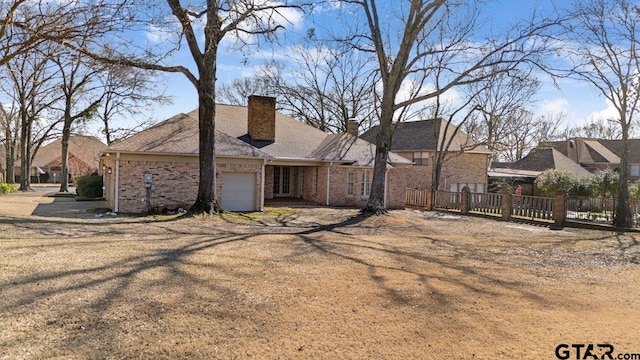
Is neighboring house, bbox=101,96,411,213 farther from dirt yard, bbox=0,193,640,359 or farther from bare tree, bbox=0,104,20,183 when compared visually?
bare tree, bbox=0,104,20,183

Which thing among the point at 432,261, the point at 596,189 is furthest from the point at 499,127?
the point at 432,261

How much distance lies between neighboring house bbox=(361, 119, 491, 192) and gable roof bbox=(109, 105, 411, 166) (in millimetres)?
5676

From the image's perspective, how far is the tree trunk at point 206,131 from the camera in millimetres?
15336

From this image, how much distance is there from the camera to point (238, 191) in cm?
1859

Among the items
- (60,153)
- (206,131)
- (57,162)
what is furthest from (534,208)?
(60,153)

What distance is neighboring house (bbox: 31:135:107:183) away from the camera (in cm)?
5306

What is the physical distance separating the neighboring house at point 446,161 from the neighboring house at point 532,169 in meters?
2.50

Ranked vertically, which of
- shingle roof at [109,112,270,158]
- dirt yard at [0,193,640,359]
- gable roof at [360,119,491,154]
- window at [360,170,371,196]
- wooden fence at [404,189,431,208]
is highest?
gable roof at [360,119,491,154]

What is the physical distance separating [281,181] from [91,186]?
10658mm

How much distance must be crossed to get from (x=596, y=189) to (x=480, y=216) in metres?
12.1

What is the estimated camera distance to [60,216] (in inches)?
577

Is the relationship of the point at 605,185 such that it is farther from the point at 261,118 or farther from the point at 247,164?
the point at 247,164

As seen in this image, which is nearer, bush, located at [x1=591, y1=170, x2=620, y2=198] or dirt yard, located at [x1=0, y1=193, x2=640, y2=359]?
dirt yard, located at [x1=0, y1=193, x2=640, y2=359]

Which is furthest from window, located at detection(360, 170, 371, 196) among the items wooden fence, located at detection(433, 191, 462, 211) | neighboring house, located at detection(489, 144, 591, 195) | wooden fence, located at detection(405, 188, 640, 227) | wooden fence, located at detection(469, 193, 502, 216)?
neighboring house, located at detection(489, 144, 591, 195)
